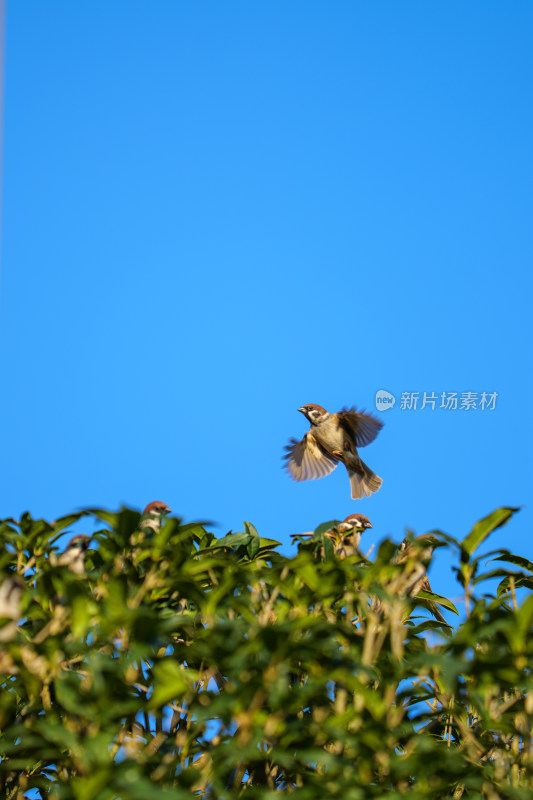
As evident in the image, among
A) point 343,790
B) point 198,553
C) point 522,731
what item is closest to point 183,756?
point 343,790

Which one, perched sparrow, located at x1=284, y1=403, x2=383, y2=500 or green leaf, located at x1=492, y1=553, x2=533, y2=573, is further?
perched sparrow, located at x1=284, y1=403, x2=383, y2=500

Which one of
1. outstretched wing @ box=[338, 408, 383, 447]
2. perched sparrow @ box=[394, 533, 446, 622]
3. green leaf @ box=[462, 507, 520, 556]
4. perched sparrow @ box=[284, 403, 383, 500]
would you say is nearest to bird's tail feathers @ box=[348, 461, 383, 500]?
perched sparrow @ box=[284, 403, 383, 500]

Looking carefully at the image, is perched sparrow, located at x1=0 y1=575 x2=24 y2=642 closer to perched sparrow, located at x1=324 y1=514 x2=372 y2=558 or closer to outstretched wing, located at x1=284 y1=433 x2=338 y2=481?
perched sparrow, located at x1=324 y1=514 x2=372 y2=558

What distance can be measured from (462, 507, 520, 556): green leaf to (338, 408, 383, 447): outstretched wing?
4.86 meters

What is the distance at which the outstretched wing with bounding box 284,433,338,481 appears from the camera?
879 centimetres

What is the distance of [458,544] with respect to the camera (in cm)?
336

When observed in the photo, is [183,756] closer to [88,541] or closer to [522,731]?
[88,541]

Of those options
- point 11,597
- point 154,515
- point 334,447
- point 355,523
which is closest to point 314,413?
point 334,447

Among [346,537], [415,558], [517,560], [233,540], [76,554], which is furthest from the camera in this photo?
[346,537]

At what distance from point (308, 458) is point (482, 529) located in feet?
18.1

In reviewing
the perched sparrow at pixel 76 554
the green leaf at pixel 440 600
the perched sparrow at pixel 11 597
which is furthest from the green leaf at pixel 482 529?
the perched sparrow at pixel 11 597

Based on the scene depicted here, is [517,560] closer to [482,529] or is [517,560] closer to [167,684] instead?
[482,529]

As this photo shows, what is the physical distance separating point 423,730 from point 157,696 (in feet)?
4.88

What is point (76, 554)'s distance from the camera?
11.7 feet
